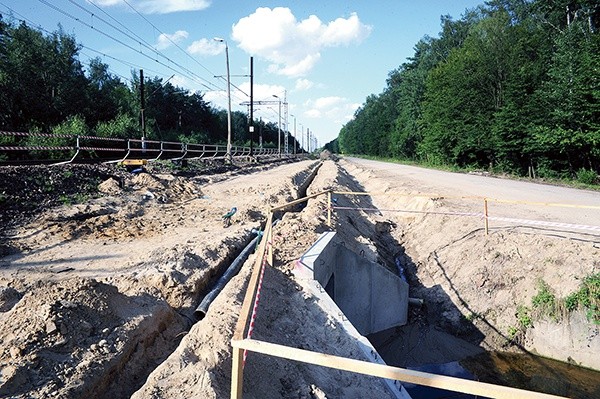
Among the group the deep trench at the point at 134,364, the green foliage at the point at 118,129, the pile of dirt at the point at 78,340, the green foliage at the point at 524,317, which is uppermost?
the green foliage at the point at 118,129

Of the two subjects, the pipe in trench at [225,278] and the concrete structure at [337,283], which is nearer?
the pipe in trench at [225,278]

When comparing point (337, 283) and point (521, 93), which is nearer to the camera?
point (337, 283)

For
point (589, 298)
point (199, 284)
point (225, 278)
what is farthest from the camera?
point (589, 298)

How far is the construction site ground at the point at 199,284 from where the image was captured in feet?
11.6

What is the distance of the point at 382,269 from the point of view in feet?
29.8

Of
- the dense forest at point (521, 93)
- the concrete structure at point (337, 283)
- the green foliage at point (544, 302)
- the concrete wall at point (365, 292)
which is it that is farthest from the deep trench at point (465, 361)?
the dense forest at point (521, 93)

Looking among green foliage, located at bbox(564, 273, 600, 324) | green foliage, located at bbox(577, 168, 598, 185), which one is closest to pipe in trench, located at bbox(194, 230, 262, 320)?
green foliage, located at bbox(564, 273, 600, 324)

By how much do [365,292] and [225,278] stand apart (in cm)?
370

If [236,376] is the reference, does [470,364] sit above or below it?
below

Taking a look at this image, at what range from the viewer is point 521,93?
2881cm

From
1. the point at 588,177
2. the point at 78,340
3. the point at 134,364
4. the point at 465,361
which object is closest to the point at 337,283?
the point at 465,361

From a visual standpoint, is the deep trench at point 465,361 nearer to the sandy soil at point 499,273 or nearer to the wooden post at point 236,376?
the sandy soil at point 499,273

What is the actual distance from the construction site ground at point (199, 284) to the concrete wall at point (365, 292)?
1.34 feet

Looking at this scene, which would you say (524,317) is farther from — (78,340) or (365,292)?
(78,340)
